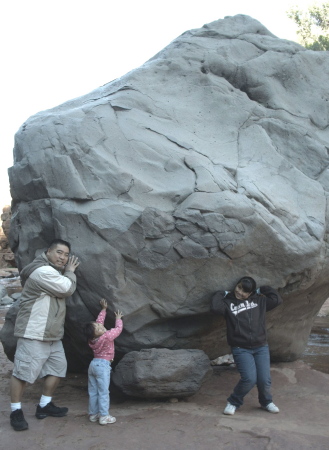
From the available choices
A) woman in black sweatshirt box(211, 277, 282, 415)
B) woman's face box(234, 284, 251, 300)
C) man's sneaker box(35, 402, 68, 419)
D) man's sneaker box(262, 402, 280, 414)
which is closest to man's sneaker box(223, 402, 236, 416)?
woman in black sweatshirt box(211, 277, 282, 415)

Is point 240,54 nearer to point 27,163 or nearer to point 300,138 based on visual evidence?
point 300,138

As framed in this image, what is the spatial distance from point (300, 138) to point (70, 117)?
197 cm

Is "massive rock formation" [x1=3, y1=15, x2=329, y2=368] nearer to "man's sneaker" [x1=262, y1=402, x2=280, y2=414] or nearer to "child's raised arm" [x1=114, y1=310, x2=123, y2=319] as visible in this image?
"child's raised arm" [x1=114, y1=310, x2=123, y2=319]

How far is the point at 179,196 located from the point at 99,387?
1.42 metres

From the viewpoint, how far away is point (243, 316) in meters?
3.55

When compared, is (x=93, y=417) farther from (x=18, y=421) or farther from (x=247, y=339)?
(x=247, y=339)

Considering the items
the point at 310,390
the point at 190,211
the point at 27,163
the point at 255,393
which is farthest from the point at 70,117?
the point at 310,390

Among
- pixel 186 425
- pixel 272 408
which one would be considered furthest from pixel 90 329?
pixel 272 408

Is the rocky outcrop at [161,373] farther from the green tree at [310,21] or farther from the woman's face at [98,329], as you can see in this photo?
the green tree at [310,21]

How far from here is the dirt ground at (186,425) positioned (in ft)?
9.91

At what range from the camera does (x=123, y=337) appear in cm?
376

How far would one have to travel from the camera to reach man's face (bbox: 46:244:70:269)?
138 inches

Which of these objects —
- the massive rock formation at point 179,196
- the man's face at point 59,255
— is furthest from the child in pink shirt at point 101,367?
the man's face at point 59,255

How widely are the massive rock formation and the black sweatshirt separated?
6.1 inches
